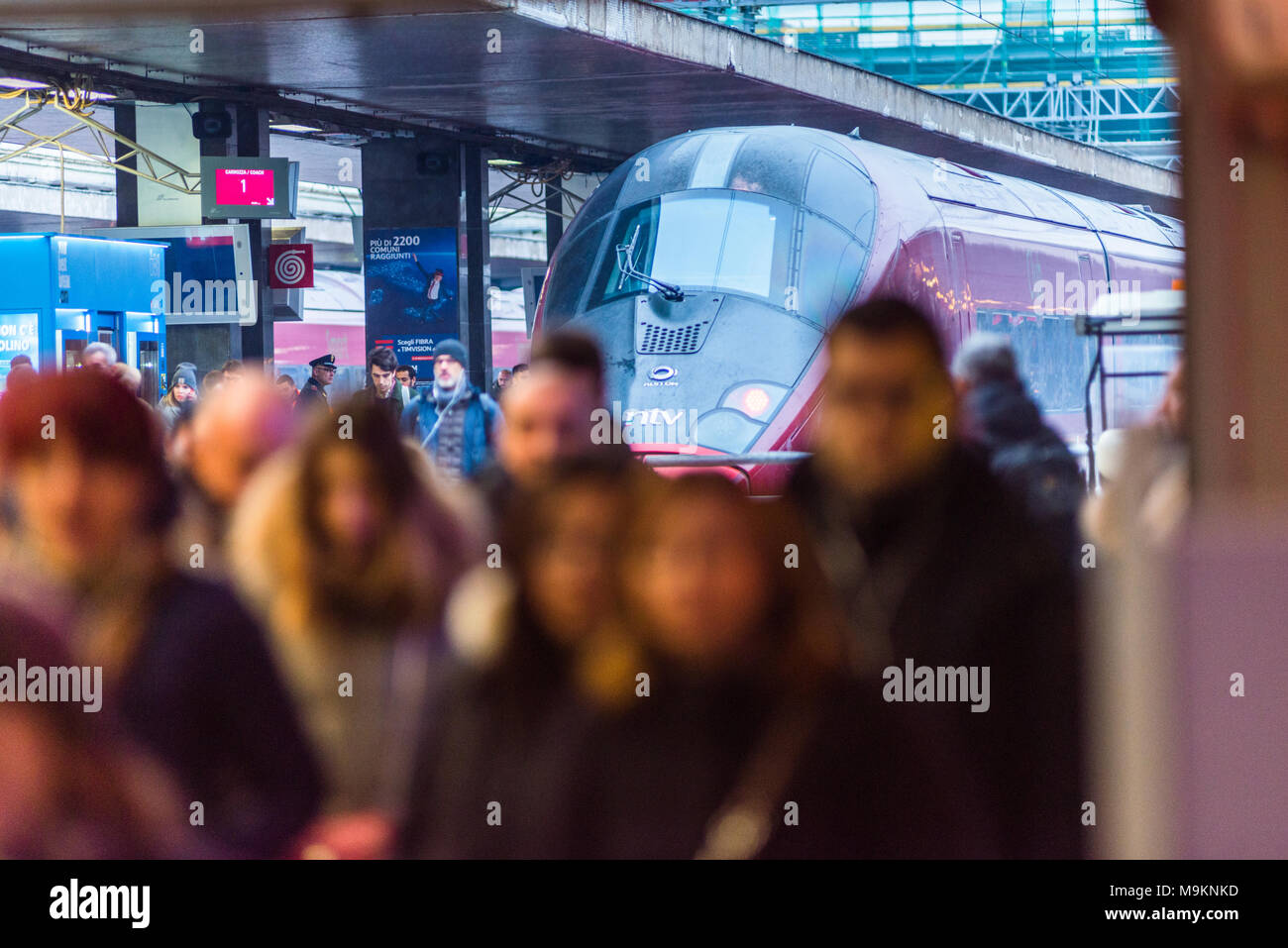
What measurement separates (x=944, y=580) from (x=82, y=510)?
1.43 metres

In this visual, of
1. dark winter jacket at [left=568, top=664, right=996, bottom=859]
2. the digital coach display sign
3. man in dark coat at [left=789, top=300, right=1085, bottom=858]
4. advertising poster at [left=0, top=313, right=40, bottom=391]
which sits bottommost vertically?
dark winter jacket at [left=568, top=664, right=996, bottom=859]

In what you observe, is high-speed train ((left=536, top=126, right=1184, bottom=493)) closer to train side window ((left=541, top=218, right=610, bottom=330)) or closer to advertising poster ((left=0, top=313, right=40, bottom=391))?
train side window ((left=541, top=218, right=610, bottom=330))

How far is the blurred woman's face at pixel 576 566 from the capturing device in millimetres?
2666

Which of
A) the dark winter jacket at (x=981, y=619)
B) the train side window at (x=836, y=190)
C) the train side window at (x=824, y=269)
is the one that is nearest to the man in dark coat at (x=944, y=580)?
the dark winter jacket at (x=981, y=619)

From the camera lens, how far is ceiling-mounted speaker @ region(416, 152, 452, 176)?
1391 centimetres

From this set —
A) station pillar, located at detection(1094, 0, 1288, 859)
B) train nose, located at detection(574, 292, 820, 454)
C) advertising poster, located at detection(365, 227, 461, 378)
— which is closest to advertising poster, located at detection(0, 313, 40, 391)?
advertising poster, located at detection(365, 227, 461, 378)

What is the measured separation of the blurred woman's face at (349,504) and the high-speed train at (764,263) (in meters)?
5.08

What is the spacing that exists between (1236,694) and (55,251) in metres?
11.4

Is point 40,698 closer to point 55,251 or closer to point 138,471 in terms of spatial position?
A: point 138,471

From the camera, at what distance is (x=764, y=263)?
953cm

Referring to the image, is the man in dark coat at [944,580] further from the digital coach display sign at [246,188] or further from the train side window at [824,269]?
the digital coach display sign at [246,188]

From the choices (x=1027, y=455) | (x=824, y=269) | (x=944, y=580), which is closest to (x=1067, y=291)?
(x=824, y=269)

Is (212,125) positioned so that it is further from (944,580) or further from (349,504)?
(944,580)

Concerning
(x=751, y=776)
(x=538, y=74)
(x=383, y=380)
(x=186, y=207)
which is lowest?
(x=751, y=776)
